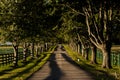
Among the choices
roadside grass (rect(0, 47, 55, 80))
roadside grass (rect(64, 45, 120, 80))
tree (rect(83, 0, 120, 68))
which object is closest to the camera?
roadside grass (rect(64, 45, 120, 80))

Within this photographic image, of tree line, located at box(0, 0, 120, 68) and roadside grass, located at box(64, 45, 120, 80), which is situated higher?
tree line, located at box(0, 0, 120, 68)

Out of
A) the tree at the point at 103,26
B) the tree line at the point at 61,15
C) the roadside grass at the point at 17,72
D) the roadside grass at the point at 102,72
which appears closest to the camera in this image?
the roadside grass at the point at 102,72

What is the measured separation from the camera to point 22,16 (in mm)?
35938

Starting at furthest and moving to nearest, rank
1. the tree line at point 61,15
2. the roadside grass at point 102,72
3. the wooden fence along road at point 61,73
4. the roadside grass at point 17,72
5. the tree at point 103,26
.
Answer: the tree at point 103,26 < the tree line at point 61,15 < the roadside grass at point 17,72 < the wooden fence along road at point 61,73 < the roadside grass at point 102,72

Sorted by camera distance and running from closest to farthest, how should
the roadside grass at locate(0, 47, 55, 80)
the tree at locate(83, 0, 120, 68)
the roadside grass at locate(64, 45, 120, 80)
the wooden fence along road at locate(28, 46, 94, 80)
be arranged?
the roadside grass at locate(64, 45, 120, 80)
the wooden fence along road at locate(28, 46, 94, 80)
the roadside grass at locate(0, 47, 55, 80)
the tree at locate(83, 0, 120, 68)

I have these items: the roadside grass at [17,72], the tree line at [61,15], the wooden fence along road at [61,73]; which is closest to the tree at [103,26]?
the tree line at [61,15]

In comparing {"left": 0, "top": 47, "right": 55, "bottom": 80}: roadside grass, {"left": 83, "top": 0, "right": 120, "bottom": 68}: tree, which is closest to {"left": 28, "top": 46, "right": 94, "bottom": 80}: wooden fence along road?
{"left": 0, "top": 47, "right": 55, "bottom": 80}: roadside grass

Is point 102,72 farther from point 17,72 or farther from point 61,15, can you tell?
point 61,15

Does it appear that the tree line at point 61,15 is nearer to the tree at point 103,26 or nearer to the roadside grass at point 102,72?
the tree at point 103,26

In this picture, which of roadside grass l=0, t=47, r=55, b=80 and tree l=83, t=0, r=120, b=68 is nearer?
roadside grass l=0, t=47, r=55, b=80

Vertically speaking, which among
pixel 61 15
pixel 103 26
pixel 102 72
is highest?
pixel 61 15

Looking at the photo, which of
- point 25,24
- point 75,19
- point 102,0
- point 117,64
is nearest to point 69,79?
point 102,0

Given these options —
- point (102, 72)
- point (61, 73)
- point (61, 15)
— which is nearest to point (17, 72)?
point (61, 73)

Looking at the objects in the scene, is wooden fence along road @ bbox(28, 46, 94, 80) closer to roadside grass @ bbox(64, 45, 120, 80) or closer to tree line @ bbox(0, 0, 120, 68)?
roadside grass @ bbox(64, 45, 120, 80)
